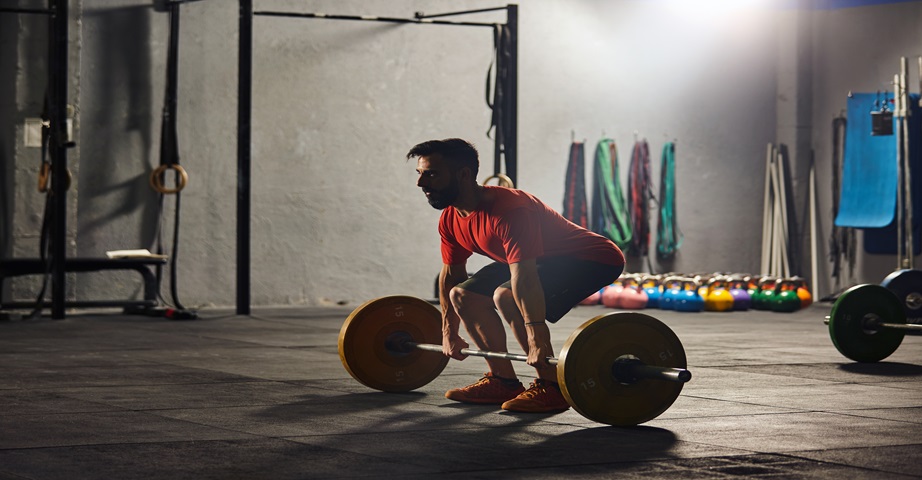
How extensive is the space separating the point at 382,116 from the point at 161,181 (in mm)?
1928

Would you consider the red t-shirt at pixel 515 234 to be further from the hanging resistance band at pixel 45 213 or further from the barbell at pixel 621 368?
the hanging resistance band at pixel 45 213

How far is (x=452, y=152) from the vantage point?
3.97m

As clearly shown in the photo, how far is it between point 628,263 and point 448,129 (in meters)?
2.03

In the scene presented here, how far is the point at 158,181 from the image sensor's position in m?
8.78

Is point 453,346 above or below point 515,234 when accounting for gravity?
below

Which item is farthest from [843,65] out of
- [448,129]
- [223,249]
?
[223,249]

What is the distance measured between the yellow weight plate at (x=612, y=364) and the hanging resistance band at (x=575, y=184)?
272 inches

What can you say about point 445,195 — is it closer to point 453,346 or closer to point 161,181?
point 453,346

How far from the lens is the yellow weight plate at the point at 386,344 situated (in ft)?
14.6

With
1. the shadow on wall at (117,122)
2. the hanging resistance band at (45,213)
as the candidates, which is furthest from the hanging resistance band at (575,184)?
the hanging resistance band at (45,213)

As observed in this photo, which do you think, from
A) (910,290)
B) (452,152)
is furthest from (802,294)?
(452,152)

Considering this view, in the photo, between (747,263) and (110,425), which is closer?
(110,425)

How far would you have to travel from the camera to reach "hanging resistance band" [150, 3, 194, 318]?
8742 millimetres

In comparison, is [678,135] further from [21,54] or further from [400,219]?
[21,54]
